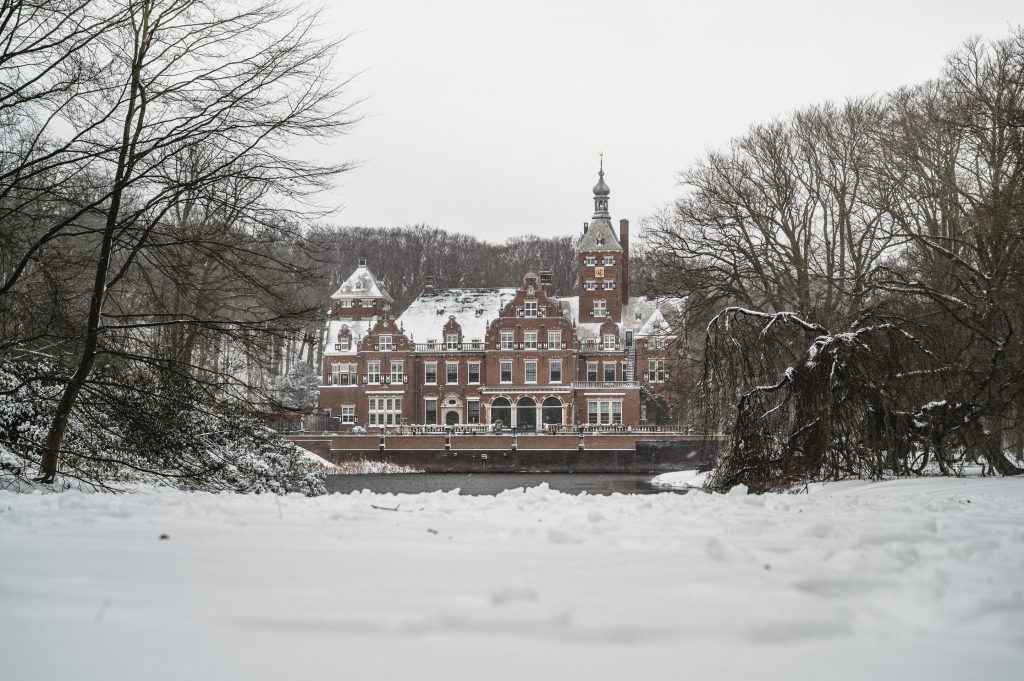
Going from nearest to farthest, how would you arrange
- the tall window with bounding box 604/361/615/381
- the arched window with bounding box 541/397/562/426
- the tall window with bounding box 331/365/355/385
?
1. the arched window with bounding box 541/397/562/426
2. the tall window with bounding box 604/361/615/381
3. the tall window with bounding box 331/365/355/385

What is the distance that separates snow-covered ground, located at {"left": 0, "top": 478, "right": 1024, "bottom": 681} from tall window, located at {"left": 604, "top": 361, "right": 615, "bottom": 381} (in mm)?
45569

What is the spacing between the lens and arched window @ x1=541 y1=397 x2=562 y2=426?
5022cm

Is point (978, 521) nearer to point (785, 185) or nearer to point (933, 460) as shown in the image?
point (933, 460)

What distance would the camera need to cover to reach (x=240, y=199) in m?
8.75

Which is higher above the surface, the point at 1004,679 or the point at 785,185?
the point at 785,185

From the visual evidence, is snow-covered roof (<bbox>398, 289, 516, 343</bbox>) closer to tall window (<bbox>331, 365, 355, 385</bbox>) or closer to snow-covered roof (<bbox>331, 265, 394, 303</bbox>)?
snow-covered roof (<bbox>331, 265, 394, 303</bbox>)

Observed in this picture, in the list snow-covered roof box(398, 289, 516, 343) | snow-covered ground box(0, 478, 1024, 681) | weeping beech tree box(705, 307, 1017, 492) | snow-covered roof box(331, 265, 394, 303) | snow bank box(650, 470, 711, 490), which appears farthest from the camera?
snow-covered roof box(331, 265, 394, 303)

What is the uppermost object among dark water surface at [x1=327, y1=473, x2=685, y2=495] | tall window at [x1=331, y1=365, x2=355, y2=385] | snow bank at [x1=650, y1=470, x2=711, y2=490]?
tall window at [x1=331, y1=365, x2=355, y2=385]

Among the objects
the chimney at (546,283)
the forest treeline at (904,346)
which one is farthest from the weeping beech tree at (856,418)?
the chimney at (546,283)

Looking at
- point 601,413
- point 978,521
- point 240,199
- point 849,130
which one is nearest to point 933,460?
point 978,521

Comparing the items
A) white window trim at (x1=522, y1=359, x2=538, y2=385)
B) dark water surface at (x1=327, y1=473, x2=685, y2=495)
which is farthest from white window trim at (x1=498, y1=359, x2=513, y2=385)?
dark water surface at (x1=327, y1=473, x2=685, y2=495)

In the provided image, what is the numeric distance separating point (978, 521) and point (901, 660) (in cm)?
371

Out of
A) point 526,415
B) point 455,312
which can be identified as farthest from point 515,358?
point 455,312

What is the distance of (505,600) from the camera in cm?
338
